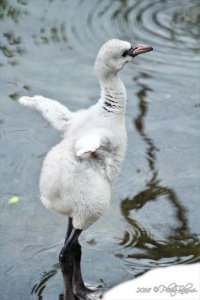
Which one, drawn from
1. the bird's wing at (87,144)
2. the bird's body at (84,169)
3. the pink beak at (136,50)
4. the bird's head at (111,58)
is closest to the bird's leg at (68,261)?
the bird's body at (84,169)

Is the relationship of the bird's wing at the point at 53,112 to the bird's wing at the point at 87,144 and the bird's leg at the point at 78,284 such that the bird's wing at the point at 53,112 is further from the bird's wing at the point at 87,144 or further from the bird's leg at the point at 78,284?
the bird's leg at the point at 78,284

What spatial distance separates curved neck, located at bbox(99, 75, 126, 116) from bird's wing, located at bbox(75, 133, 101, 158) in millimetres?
279

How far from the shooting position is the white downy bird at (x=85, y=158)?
13.5 feet

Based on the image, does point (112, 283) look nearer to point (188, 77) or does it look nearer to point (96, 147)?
point (96, 147)

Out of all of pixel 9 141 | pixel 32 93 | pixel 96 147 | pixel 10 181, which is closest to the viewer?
pixel 96 147

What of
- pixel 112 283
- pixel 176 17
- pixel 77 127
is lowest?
pixel 112 283

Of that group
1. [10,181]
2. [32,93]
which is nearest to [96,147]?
[10,181]

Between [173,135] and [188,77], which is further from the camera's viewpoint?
[188,77]

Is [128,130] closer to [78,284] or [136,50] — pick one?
[136,50]

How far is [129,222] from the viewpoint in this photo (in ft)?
17.0

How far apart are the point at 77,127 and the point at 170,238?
1.21m

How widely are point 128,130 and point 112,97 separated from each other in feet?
5.80

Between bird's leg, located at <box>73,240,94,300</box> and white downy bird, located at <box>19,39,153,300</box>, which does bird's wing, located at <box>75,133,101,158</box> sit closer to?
white downy bird, located at <box>19,39,153,300</box>

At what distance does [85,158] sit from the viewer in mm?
4172
